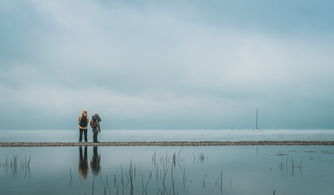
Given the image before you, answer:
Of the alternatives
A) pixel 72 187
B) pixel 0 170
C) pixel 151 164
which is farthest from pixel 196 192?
pixel 0 170

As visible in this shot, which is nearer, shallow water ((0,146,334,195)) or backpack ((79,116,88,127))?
shallow water ((0,146,334,195))

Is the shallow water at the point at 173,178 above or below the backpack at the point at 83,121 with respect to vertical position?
below

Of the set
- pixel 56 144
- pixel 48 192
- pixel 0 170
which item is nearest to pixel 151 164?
pixel 0 170

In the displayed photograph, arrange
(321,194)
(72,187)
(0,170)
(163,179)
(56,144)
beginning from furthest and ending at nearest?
(56,144) → (0,170) → (163,179) → (72,187) → (321,194)

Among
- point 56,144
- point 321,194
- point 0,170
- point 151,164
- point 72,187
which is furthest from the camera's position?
point 56,144

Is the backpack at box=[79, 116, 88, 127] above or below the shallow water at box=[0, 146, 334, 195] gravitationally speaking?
above

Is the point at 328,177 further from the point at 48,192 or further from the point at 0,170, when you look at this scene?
the point at 0,170

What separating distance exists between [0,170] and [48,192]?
24.3ft

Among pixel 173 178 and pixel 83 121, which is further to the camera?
pixel 83 121

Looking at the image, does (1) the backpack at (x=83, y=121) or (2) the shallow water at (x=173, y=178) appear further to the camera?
(1) the backpack at (x=83, y=121)

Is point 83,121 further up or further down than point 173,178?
further up

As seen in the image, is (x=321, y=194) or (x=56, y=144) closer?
(x=321, y=194)

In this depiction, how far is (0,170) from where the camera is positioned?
64.9ft

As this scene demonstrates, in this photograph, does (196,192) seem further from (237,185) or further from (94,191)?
(94,191)
